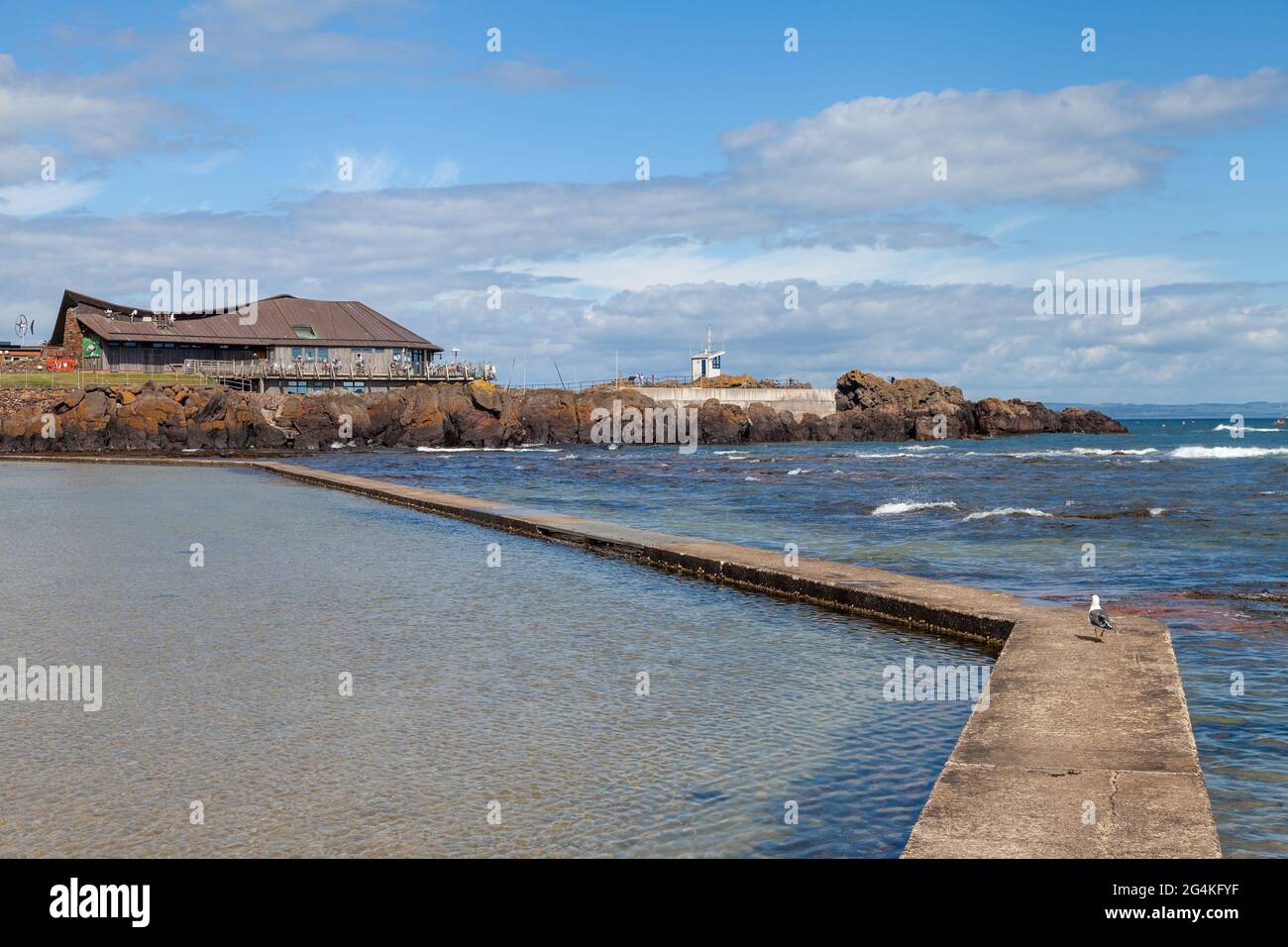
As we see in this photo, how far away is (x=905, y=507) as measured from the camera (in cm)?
2444

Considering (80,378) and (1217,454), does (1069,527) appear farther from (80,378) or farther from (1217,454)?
(80,378)

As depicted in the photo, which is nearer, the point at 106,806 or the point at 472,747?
the point at 106,806

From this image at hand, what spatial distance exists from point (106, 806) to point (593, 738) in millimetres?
2609

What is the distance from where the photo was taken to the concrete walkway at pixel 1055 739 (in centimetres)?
463

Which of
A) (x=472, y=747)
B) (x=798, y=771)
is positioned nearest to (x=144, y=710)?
(x=472, y=747)

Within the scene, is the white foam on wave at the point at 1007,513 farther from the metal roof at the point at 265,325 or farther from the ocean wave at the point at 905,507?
the metal roof at the point at 265,325

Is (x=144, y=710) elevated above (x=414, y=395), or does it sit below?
below

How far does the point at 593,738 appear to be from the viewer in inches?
259

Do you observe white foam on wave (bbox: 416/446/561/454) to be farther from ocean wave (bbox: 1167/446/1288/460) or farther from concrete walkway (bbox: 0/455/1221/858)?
concrete walkway (bbox: 0/455/1221/858)

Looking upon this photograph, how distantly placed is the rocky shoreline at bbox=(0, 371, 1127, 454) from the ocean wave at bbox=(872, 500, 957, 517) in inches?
1582

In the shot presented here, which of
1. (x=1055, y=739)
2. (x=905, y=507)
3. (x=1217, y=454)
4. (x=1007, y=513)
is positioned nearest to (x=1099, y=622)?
(x=1055, y=739)

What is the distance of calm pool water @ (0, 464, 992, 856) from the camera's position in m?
5.15

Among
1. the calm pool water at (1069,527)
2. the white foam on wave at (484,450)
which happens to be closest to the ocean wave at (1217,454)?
the calm pool water at (1069,527)
